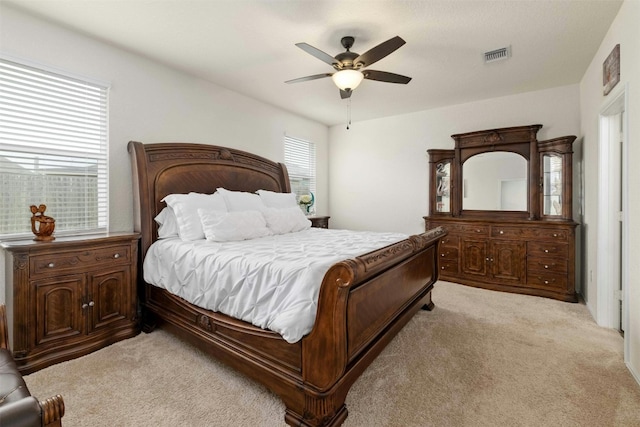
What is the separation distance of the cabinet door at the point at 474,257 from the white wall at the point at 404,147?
34.9 inches

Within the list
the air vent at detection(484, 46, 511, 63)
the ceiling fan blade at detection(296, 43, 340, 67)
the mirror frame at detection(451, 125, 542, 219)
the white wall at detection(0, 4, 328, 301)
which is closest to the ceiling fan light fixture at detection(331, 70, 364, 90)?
the ceiling fan blade at detection(296, 43, 340, 67)

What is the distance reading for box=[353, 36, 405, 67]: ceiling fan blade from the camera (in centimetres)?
221

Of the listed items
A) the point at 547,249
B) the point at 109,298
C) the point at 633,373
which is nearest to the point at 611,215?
the point at 547,249

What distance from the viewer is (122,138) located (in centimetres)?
297

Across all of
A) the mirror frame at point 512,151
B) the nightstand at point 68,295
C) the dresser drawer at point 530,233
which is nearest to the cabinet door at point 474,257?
the dresser drawer at point 530,233

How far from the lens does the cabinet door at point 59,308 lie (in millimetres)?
2180

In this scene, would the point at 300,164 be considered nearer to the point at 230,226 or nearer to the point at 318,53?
the point at 230,226

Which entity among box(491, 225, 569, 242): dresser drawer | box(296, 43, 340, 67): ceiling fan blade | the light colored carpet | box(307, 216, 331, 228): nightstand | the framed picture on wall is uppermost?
box(296, 43, 340, 67): ceiling fan blade

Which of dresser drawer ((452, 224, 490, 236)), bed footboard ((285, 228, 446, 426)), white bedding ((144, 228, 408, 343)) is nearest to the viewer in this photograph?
bed footboard ((285, 228, 446, 426))

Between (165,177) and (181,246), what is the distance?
982 mm

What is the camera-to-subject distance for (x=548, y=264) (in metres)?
3.72

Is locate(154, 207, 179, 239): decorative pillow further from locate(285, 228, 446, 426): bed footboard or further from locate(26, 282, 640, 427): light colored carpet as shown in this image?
locate(285, 228, 446, 426): bed footboard

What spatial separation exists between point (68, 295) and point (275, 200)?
2.25 metres

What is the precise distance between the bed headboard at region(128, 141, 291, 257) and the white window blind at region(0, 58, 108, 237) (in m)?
0.32
